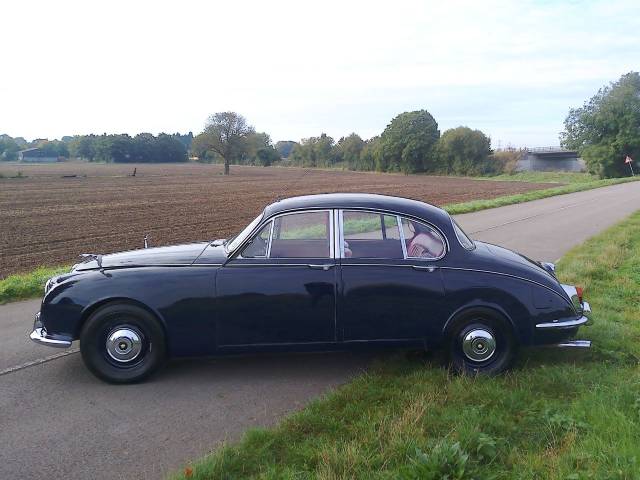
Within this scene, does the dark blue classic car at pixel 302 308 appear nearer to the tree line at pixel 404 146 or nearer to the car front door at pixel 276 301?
the car front door at pixel 276 301

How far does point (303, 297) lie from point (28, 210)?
78.3 ft

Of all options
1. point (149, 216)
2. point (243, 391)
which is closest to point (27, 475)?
point (243, 391)

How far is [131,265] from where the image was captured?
4.40m

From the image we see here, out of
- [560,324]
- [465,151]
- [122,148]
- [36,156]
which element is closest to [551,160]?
[465,151]

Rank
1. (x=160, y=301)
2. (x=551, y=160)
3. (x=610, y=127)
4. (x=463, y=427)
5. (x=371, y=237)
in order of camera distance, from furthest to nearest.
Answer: (x=551, y=160) → (x=610, y=127) → (x=371, y=237) → (x=160, y=301) → (x=463, y=427)

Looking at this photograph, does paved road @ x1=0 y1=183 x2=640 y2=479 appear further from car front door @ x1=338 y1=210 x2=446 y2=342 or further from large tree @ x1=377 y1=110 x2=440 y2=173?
large tree @ x1=377 y1=110 x2=440 y2=173

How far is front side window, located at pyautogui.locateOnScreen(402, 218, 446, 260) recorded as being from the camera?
173 inches

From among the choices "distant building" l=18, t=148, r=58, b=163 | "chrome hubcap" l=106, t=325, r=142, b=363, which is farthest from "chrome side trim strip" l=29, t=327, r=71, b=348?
"distant building" l=18, t=148, r=58, b=163

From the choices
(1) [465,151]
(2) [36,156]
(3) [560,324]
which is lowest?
(3) [560,324]

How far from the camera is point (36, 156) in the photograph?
5094 inches

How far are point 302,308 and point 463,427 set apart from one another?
1.57 metres

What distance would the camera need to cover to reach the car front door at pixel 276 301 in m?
4.21

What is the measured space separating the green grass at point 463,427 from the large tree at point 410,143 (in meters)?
79.5

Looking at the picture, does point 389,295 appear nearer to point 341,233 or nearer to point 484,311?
point 341,233
